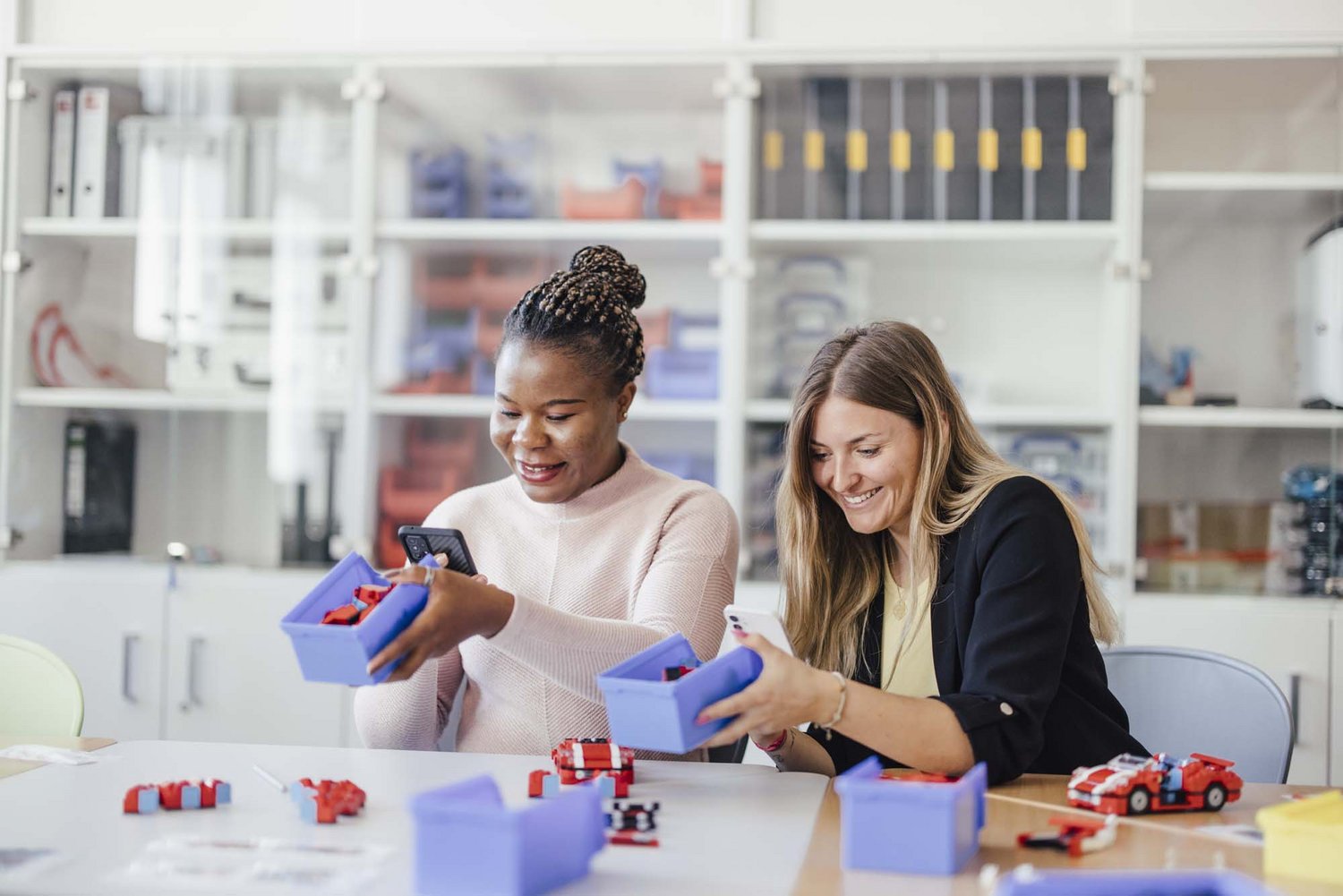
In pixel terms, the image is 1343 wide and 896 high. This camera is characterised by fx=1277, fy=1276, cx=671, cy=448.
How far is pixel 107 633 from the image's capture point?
294cm

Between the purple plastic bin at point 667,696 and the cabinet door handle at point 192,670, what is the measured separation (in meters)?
1.92

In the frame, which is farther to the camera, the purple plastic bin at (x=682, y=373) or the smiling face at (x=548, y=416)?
the purple plastic bin at (x=682, y=373)

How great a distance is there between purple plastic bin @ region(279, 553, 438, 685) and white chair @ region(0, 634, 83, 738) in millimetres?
772

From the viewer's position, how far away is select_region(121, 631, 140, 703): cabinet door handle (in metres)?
2.93

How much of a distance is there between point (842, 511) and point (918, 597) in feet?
0.59

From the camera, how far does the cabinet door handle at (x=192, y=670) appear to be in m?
2.92

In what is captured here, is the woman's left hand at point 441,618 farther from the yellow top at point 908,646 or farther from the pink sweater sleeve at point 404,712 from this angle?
the yellow top at point 908,646

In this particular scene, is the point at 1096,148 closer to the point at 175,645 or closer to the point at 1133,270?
the point at 1133,270

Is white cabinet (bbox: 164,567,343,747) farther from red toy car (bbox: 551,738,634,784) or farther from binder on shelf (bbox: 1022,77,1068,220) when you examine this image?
binder on shelf (bbox: 1022,77,1068,220)

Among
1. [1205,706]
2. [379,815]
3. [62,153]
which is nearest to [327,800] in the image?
[379,815]

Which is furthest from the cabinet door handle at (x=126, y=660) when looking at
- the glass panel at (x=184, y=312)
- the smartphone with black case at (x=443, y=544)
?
the smartphone with black case at (x=443, y=544)

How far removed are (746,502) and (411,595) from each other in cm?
166

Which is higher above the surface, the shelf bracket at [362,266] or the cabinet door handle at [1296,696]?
the shelf bracket at [362,266]

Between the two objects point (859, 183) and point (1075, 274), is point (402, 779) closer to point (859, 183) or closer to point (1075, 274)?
point (859, 183)
